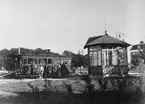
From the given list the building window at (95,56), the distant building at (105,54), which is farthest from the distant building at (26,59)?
the distant building at (105,54)

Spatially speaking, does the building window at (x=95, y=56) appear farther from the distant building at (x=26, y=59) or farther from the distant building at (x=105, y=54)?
the distant building at (x=26, y=59)

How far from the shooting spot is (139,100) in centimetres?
561

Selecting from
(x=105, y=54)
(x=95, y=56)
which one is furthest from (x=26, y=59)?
(x=105, y=54)

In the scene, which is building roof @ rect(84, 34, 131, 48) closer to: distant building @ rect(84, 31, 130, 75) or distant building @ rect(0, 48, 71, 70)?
distant building @ rect(84, 31, 130, 75)

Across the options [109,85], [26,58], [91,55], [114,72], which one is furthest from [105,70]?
[26,58]

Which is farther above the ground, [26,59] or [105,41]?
[105,41]

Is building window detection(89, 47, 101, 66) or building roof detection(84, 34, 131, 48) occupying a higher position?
building roof detection(84, 34, 131, 48)

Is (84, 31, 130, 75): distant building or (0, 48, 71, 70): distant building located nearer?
(84, 31, 130, 75): distant building

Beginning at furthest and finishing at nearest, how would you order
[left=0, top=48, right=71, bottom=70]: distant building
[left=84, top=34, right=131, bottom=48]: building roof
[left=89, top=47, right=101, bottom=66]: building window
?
[left=0, top=48, right=71, bottom=70]: distant building, [left=89, top=47, right=101, bottom=66]: building window, [left=84, top=34, right=131, bottom=48]: building roof

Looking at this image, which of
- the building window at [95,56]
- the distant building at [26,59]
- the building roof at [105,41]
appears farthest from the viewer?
the distant building at [26,59]

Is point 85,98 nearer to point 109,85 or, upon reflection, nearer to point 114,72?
point 109,85

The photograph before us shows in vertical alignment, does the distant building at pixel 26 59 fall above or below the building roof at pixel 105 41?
below

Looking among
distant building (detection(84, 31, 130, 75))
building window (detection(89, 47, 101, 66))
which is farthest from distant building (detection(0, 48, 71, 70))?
distant building (detection(84, 31, 130, 75))

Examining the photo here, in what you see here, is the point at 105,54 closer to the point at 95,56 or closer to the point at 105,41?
the point at 95,56
